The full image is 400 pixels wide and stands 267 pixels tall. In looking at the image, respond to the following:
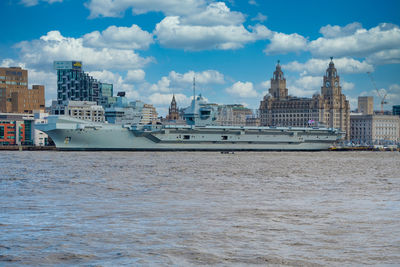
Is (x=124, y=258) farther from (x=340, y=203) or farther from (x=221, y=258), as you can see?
(x=340, y=203)

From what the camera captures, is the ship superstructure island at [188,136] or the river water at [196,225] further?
the ship superstructure island at [188,136]

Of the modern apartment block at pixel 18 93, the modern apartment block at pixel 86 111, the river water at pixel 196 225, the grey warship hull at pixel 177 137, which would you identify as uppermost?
the modern apartment block at pixel 18 93

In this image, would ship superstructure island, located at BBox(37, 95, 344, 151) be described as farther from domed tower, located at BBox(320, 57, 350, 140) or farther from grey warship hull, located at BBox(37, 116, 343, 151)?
domed tower, located at BBox(320, 57, 350, 140)

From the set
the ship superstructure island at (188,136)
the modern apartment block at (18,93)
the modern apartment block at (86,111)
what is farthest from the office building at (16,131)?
the ship superstructure island at (188,136)

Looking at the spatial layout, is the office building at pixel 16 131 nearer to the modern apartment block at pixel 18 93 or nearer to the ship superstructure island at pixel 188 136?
the modern apartment block at pixel 18 93

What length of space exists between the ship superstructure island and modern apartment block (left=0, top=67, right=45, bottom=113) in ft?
271

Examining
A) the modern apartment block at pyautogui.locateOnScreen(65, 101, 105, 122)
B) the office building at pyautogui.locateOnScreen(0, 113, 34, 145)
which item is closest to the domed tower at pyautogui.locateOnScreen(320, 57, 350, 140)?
the modern apartment block at pyautogui.locateOnScreen(65, 101, 105, 122)

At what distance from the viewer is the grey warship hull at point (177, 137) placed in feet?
230

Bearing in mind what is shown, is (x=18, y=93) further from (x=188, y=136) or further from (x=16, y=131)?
(x=188, y=136)

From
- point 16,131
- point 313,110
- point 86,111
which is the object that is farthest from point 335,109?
point 16,131

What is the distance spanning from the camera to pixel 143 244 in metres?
13.4

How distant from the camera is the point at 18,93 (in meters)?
155

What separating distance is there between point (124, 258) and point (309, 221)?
6784 millimetres

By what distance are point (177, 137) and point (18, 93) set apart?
3713 inches
